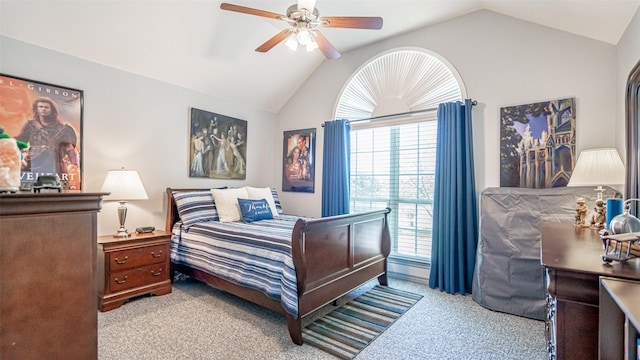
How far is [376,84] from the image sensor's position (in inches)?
163

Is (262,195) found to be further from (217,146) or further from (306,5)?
(306,5)

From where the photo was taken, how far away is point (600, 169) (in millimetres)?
2293

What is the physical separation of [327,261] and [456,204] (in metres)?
1.65

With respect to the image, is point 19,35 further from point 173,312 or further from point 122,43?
point 173,312

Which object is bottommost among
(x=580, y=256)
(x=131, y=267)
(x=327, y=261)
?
(x=131, y=267)

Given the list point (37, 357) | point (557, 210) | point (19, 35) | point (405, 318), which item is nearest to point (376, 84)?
point (557, 210)

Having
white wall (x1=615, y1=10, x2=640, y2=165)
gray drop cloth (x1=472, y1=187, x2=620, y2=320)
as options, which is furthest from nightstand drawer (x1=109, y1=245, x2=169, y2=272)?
white wall (x1=615, y1=10, x2=640, y2=165)

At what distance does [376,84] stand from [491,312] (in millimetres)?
3003

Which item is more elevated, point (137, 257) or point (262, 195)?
point (262, 195)

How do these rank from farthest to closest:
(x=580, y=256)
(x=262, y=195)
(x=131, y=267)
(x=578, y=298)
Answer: (x=262, y=195) < (x=131, y=267) < (x=580, y=256) < (x=578, y=298)

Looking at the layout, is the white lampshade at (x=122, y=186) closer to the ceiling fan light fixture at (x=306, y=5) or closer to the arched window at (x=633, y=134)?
the ceiling fan light fixture at (x=306, y=5)

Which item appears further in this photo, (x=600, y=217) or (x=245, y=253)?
(x=245, y=253)

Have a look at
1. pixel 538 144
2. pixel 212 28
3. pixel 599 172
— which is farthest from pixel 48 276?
pixel 538 144

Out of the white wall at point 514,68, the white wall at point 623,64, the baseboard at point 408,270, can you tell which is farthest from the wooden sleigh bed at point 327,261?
the white wall at point 623,64
